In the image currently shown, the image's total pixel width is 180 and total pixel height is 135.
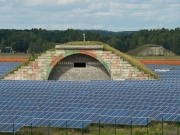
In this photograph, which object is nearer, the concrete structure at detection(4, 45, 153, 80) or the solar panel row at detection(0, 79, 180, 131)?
the solar panel row at detection(0, 79, 180, 131)

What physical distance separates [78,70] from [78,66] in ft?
1.52

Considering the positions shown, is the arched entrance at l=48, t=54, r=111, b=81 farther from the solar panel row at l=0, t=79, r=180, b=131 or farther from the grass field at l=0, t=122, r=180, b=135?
the grass field at l=0, t=122, r=180, b=135

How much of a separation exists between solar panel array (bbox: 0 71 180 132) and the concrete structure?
519 cm

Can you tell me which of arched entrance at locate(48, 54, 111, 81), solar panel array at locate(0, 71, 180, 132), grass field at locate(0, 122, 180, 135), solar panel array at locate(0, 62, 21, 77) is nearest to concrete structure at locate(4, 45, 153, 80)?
arched entrance at locate(48, 54, 111, 81)

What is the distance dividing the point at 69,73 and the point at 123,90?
48.3 feet

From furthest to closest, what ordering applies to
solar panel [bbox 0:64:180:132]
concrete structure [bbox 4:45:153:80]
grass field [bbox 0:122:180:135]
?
concrete structure [bbox 4:45:153:80]
solar panel [bbox 0:64:180:132]
grass field [bbox 0:122:180:135]

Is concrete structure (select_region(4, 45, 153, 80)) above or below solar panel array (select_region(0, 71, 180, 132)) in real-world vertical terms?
above

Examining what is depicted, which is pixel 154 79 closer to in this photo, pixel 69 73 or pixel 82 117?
pixel 69 73

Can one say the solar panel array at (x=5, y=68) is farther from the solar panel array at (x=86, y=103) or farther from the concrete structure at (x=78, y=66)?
the solar panel array at (x=86, y=103)

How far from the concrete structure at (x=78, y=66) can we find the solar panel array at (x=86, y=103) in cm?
519

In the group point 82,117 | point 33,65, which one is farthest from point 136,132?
point 33,65

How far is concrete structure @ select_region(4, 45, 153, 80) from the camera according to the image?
6369 cm

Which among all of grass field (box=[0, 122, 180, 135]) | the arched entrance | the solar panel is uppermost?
the arched entrance

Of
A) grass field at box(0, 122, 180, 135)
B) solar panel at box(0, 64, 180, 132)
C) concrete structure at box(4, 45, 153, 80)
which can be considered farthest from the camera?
concrete structure at box(4, 45, 153, 80)
